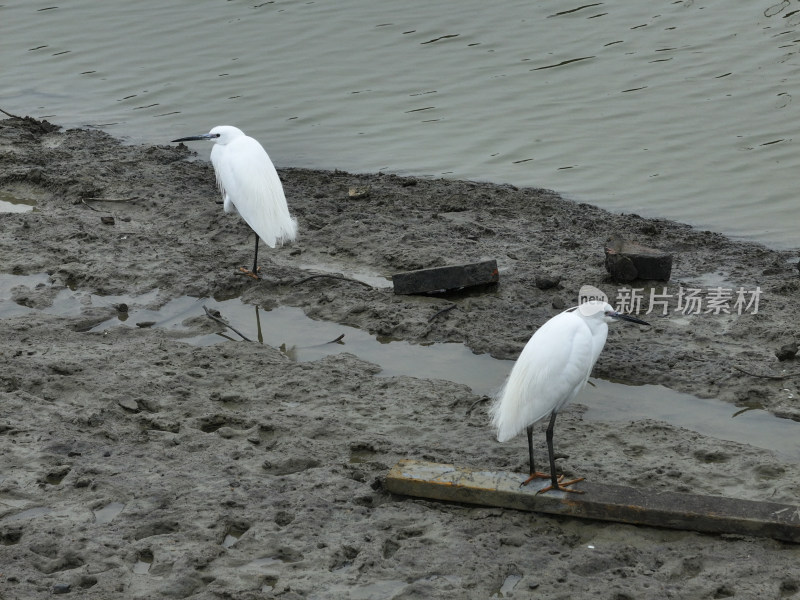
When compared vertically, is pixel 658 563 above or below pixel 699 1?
below

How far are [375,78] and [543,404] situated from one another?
307 inches

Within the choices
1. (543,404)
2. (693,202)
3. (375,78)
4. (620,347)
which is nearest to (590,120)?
(693,202)

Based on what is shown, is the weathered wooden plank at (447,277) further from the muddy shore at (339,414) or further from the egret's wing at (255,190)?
the egret's wing at (255,190)

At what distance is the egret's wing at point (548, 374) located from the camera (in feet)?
13.2

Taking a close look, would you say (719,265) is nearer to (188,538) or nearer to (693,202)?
(693,202)

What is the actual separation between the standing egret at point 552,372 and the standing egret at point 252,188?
2.91 metres

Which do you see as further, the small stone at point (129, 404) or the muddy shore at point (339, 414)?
the small stone at point (129, 404)

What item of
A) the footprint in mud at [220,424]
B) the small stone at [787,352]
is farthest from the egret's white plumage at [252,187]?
the small stone at [787,352]

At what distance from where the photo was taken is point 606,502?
3.86 meters

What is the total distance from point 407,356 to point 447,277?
0.71 metres

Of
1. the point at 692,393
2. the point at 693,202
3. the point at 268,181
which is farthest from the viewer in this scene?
the point at 693,202

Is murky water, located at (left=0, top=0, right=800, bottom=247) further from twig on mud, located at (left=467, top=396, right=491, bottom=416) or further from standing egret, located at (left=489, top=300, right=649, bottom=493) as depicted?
standing egret, located at (left=489, top=300, right=649, bottom=493)

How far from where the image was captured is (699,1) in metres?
11.9

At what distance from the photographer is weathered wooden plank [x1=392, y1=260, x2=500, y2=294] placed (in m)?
6.00
